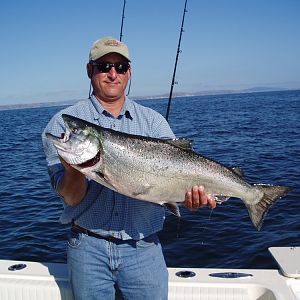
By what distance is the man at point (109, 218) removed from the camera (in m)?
3.49

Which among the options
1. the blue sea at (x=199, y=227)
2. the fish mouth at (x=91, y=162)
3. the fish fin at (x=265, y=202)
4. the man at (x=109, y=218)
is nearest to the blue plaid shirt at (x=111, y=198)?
the man at (x=109, y=218)

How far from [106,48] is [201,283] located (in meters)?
2.52

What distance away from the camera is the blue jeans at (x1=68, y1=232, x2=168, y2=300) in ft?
11.5

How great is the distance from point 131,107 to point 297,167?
1283 centimetres

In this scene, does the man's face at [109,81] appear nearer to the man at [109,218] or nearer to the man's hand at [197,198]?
the man at [109,218]

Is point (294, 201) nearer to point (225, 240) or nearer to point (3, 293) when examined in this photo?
point (225, 240)

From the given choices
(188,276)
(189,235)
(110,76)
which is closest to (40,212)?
(189,235)

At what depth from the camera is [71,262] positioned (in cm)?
358

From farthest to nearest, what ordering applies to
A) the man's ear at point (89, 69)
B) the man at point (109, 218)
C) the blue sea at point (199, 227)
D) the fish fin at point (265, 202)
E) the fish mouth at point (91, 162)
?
the blue sea at point (199, 227) < the fish fin at point (265, 202) < the man's ear at point (89, 69) < the man at point (109, 218) < the fish mouth at point (91, 162)

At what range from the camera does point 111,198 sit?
3.58 meters

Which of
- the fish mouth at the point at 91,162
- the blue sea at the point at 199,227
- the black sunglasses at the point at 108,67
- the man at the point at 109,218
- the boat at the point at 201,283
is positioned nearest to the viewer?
the fish mouth at the point at 91,162

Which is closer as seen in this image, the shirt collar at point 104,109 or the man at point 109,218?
the man at point 109,218

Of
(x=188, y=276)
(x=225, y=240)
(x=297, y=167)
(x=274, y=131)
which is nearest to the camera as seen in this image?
(x=188, y=276)

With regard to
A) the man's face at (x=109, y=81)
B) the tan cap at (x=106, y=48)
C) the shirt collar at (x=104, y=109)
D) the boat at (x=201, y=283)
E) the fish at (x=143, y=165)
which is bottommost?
the boat at (x=201, y=283)
